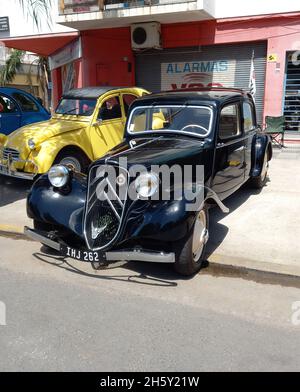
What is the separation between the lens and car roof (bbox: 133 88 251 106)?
17.2 feet

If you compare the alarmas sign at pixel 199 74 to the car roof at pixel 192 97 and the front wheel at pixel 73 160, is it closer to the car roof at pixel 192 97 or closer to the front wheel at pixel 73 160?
the front wheel at pixel 73 160

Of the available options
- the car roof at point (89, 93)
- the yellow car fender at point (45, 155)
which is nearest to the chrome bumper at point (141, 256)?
the yellow car fender at point (45, 155)

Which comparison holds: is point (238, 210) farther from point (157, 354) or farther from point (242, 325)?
point (157, 354)

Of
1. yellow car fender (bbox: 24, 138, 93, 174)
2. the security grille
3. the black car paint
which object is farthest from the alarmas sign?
yellow car fender (bbox: 24, 138, 93, 174)

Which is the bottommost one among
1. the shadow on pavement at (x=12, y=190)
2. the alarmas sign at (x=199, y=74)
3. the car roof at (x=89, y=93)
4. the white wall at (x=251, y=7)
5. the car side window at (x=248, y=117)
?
the shadow on pavement at (x=12, y=190)

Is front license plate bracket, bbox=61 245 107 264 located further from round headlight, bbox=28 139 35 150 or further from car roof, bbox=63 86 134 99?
car roof, bbox=63 86 134 99

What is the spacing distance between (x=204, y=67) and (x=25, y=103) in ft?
18.0

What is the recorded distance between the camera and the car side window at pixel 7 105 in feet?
31.5

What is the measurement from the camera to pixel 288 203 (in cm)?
630

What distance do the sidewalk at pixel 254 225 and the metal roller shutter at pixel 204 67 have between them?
479 cm

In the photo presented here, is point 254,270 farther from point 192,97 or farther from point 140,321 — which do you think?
point 192,97

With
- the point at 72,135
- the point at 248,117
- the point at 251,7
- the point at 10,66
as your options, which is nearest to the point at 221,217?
the point at 248,117

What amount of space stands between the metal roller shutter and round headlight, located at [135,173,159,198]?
→ 8.89 metres
